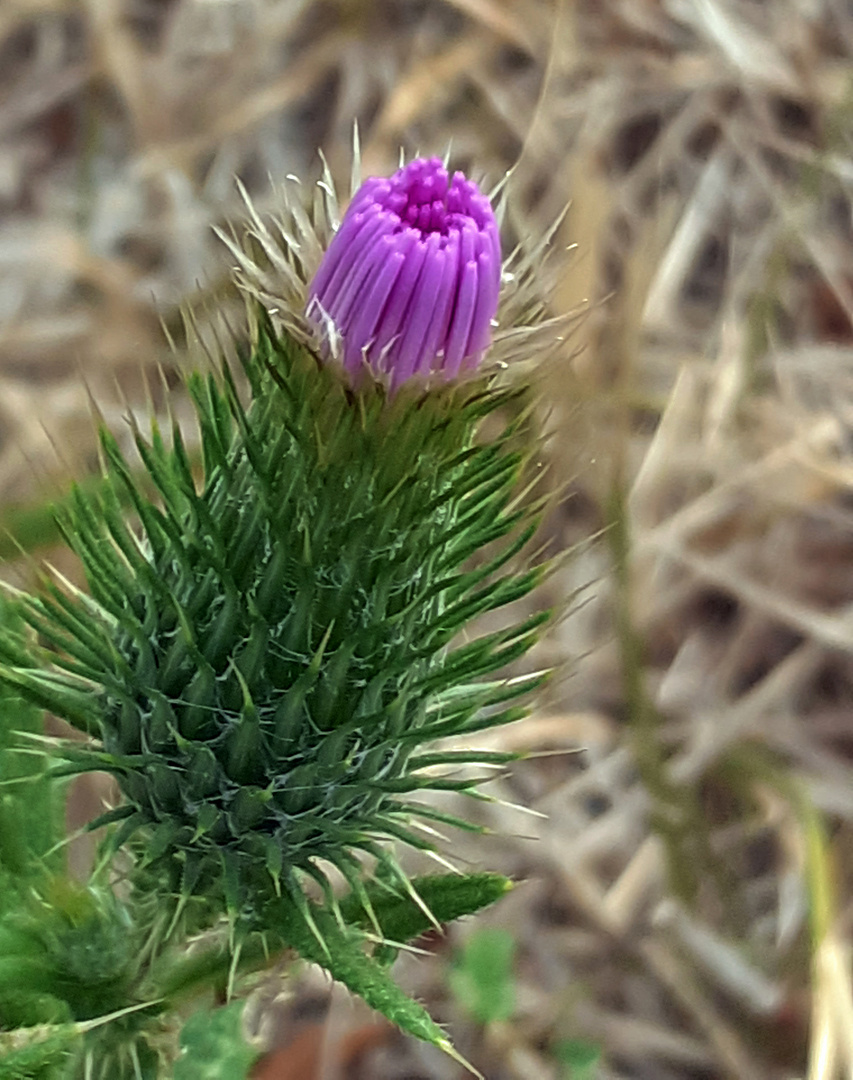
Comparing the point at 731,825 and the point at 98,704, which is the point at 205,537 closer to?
the point at 98,704

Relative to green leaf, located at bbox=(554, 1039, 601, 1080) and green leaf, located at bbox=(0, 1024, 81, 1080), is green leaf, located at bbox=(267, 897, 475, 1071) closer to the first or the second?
green leaf, located at bbox=(0, 1024, 81, 1080)

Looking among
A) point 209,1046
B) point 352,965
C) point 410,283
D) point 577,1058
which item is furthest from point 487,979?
point 410,283

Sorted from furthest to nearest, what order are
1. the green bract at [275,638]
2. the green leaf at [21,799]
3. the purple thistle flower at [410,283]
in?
1. the green leaf at [21,799]
2. the green bract at [275,638]
3. the purple thistle flower at [410,283]

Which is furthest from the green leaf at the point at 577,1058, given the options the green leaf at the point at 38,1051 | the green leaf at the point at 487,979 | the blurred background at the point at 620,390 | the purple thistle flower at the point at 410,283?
the purple thistle flower at the point at 410,283

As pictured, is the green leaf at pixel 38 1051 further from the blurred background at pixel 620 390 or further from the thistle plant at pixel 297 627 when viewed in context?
the blurred background at pixel 620 390

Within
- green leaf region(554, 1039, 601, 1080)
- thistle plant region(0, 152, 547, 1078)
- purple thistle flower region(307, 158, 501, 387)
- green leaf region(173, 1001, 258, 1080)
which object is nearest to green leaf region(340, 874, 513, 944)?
thistle plant region(0, 152, 547, 1078)

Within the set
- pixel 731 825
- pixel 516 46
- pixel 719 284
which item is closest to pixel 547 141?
Result: pixel 516 46
